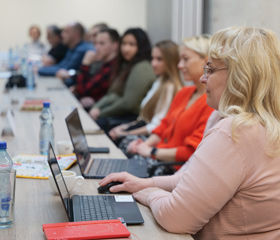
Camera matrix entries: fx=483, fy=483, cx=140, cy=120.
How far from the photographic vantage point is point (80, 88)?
5.47 metres

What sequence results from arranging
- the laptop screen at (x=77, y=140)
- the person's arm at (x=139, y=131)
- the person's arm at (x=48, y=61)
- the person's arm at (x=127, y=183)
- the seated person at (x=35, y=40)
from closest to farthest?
1. the person's arm at (x=127, y=183)
2. the laptop screen at (x=77, y=140)
3. the person's arm at (x=139, y=131)
4. the person's arm at (x=48, y=61)
5. the seated person at (x=35, y=40)

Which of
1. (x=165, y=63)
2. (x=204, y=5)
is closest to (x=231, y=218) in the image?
(x=165, y=63)

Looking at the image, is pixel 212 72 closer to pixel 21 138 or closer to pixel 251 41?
pixel 251 41

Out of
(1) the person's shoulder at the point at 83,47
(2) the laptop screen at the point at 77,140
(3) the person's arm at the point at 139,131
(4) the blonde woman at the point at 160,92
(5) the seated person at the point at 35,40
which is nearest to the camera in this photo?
(2) the laptop screen at the point at 77,140

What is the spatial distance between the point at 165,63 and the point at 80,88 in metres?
2.08

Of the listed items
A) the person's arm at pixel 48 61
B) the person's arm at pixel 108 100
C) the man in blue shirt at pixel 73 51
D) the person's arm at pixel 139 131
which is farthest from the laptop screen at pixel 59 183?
the person's arm at pixel 48 61

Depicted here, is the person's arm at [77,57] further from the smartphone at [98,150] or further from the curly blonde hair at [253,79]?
the curly blonde hair at [253,79]

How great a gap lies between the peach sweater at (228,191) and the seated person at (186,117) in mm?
1146

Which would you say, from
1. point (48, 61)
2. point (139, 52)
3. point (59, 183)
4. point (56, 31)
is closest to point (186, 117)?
point (59, 183)

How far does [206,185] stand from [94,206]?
0.41 m

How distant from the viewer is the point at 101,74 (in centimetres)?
511

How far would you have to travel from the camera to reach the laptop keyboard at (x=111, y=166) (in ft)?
6.70

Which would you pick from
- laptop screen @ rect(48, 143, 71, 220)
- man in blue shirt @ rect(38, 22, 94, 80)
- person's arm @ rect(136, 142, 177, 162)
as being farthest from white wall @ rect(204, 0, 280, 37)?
man in blue shirt @ rect(38, 22, 94, 80)

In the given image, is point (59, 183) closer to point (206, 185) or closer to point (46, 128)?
point (206, 185)
